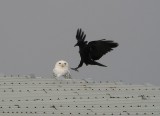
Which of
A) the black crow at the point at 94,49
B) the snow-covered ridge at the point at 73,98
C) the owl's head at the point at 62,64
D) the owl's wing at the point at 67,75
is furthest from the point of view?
the owl's head at the point at 62,64

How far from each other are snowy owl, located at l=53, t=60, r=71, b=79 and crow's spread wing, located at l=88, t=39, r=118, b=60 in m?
1.92

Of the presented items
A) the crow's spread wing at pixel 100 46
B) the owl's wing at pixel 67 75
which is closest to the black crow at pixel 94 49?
the crow's spread wing at pixel 100 46

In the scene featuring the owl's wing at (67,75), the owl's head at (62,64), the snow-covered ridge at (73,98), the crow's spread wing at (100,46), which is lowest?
the snow-covered ridge at (73,98)

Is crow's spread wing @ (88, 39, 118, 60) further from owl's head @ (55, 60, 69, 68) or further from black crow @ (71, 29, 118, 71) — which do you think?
owl's head @ (55, 60, 69, 68)

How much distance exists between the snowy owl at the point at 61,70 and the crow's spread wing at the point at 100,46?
75.6 inches

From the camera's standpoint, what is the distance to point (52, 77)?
26297 millimetres

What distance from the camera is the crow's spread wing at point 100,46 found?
24797 millimetres

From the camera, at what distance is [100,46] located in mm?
24828

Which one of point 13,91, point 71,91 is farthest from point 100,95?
point 13,91

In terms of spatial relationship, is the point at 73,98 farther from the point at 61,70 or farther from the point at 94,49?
the point at 61,70

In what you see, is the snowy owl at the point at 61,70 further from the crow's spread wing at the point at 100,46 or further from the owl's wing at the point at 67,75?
the crow's spread wing at the point at 100,46

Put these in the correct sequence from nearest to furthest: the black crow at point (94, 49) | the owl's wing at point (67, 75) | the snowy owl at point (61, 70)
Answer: the black crow at point (94, 49) → the owl's wing at point (67, 75) → the snowy owl at point (61, 70)

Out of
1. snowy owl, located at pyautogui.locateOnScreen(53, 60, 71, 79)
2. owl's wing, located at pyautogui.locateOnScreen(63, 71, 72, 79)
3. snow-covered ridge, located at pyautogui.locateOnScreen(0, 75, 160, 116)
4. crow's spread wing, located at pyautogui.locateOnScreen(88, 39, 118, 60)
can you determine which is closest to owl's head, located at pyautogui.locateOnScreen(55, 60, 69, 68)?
snowy owl, located at pyautogui.locateOnScreen(53, 60, 71, 79)

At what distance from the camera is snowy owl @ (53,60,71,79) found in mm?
26562
